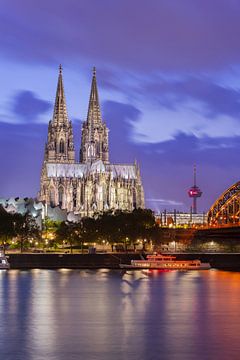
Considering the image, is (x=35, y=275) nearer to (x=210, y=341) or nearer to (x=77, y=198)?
(x=210, y=341)

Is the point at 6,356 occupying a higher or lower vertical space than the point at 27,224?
lower

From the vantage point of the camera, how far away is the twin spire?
194125 mm

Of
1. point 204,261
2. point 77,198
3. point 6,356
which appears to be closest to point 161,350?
point 6,356

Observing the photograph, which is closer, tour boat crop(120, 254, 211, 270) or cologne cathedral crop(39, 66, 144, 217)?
tour boat crop(120, 254, 211, 270)

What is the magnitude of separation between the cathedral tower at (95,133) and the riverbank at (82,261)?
83.6 meters

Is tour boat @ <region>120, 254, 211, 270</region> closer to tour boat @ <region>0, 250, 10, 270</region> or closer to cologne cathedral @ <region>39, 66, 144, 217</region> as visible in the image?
tour boat @ <region>0, 250, 10, 270</region>

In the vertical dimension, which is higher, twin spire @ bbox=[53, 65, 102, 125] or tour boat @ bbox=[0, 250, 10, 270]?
twin spire @ bbox=[53, 65, 102, 125]

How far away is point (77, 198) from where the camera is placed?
188 meters

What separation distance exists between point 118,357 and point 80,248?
93897mm

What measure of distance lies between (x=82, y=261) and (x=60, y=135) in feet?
279

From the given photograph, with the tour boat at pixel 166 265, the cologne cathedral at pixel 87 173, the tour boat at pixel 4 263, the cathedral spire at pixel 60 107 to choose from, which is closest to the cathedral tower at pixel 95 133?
the cologne cathedral at pixel 87 173

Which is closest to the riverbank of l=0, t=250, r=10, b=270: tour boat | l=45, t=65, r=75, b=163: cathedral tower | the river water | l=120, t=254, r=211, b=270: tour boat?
l=0, t=250, r=10, b=270: tour boat

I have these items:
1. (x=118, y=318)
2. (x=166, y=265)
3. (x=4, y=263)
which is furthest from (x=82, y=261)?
(x=118, y=318)

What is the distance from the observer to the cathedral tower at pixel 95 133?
648 feet
